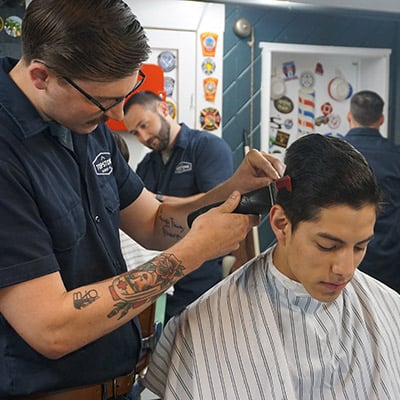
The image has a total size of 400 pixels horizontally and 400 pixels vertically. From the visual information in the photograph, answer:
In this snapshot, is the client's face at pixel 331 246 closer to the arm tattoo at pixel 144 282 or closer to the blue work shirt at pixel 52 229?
the arm tattoo at pixel 144 282

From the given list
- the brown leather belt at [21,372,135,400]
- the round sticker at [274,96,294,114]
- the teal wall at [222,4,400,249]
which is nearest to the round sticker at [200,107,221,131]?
the teal wall at [222,4,400,249]

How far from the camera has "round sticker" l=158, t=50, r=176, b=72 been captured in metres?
3.69

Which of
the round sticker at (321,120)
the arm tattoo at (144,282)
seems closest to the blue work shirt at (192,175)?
the arm tattoo at (144,282)

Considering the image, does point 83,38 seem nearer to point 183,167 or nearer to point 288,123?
point 183,167

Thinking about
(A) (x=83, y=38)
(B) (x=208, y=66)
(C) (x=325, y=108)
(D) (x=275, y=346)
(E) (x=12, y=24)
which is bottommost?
(C) (x=325, y=108)

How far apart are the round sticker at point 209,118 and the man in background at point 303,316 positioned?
2.29 meters

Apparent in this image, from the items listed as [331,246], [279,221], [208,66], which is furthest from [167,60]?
[331,246]

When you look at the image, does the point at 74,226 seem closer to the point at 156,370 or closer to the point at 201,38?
the point at 156,370

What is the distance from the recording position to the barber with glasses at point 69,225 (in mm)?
1147

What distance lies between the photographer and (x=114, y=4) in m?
1.21

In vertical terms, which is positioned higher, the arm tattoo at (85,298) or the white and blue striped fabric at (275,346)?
the arm tattoo at (85,298)

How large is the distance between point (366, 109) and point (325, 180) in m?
1.98

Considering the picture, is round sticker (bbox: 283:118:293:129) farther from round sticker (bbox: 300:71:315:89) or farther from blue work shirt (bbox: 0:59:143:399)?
blue work shirt (bbox: 0:59:143:399)

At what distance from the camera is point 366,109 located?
320cm
